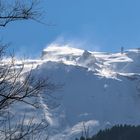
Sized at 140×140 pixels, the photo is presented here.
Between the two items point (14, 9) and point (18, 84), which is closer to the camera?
point (14, 9)

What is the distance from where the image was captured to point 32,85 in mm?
12102

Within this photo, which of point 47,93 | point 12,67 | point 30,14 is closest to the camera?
point 30,14

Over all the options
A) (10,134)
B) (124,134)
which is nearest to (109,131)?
(124,134)

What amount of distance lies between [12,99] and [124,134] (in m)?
84.4

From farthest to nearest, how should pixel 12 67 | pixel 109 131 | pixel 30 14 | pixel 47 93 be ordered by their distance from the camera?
pixel 109 131 < pixel 12 67 < pixel 47 93 < pixel 30 14

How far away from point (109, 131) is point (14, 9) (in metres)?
83.9

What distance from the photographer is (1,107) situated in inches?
468

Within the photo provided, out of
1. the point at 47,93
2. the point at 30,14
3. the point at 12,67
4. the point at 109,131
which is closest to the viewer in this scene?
the point at 30,14

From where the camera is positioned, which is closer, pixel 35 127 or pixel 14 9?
pixel 14 9

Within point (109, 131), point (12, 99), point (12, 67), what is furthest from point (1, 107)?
point (109, 131)

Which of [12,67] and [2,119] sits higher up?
[12,67]

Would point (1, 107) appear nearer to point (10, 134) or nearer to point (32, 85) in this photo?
point (32, 85)

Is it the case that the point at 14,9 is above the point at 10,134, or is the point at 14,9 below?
above

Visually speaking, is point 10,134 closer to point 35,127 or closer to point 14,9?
point 35,127
